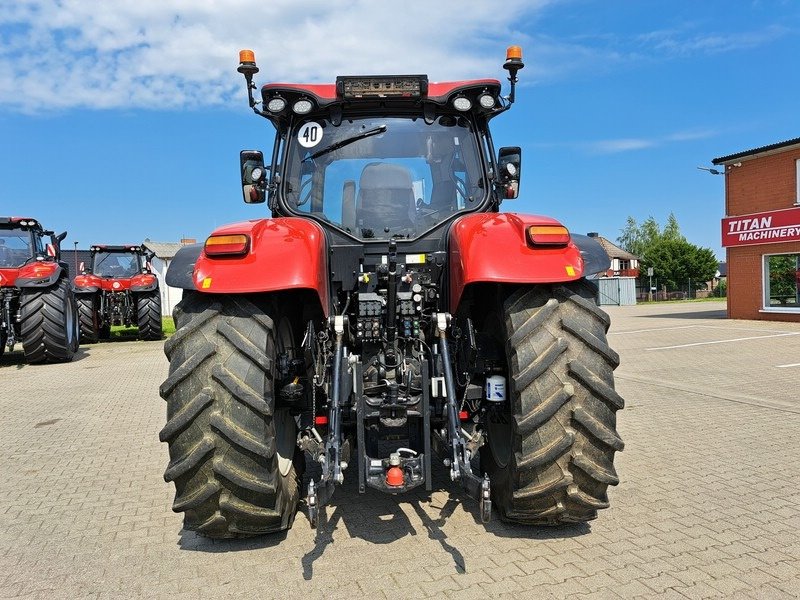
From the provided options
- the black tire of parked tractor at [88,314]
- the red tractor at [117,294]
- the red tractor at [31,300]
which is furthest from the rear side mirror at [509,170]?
the black tire of parked tractor at [88,314]

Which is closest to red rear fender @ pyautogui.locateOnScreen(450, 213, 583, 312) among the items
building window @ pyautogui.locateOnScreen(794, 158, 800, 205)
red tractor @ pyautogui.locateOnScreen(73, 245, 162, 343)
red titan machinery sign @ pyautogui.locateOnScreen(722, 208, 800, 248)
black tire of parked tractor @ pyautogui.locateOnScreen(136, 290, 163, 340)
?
red tractor @ pyautogui.locateOnScreen(73, 245, 162, 343)

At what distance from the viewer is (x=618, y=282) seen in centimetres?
4291

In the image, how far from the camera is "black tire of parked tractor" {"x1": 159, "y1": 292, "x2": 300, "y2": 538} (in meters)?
3.08

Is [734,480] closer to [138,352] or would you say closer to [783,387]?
[783,387]

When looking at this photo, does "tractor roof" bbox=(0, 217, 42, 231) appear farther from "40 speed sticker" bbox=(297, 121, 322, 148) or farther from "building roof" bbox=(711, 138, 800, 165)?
"building roof" bbox=(711, 138, 800, 165)

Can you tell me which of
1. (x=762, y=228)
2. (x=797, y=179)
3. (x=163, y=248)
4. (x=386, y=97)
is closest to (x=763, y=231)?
(x=762, y=228)

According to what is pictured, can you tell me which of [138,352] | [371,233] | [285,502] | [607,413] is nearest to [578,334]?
[607,413]

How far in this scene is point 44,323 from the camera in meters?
11.8

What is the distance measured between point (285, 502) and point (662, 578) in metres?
1.90

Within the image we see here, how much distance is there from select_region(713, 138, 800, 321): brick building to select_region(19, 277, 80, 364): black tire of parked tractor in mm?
19610

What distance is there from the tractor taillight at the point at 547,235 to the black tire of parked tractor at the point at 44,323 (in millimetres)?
11133

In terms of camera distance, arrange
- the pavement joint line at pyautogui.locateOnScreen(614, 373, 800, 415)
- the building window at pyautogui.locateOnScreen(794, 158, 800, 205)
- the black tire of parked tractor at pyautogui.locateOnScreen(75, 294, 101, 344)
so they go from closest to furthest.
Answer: the pavement joint line at pyautogui.locateOnScreen(614, 373, 800, 415) < the black tire of parked tractor at pyautogui.locateOnScreen(75, 294, 101, 344) < the building window at pyautogui.locateOnScreen(794, 158, 800, 205)

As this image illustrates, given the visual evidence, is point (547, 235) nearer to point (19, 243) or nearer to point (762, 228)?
point (19, 243)

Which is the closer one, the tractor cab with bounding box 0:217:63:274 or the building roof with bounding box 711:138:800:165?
the tractor cab with bounding box 0:217:63:274
